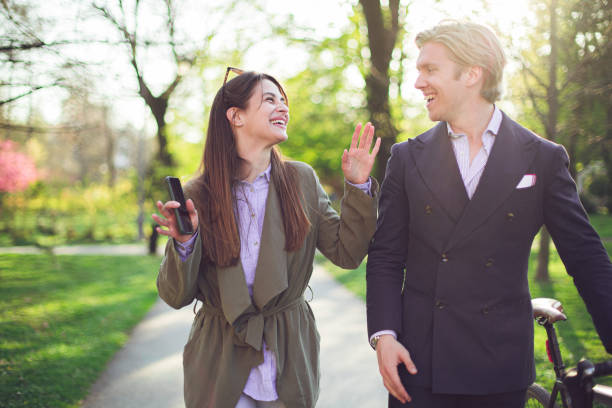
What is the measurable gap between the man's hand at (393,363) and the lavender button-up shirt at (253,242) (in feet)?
1.82

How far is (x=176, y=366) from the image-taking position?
17.1 feet

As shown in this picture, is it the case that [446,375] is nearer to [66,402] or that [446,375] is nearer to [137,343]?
[66,402]

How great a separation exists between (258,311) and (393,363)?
67 cm

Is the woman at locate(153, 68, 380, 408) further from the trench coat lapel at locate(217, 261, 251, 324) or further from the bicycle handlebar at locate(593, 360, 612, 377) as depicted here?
the bicycle handlebar at locate(593, 360, 612, 377)

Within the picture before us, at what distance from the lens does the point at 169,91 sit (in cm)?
1442

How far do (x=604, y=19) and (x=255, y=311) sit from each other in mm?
7037

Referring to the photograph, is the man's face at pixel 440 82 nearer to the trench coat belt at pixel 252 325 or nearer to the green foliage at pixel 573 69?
the trench coat belt at pixel 252 325

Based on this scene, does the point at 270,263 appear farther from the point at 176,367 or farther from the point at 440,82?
the point at 176,367

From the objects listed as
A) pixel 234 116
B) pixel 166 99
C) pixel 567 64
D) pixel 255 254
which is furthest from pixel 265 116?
pixel 166 99

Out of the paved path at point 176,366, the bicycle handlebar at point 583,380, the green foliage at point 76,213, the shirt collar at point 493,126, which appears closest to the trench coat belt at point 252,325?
the shirt collar at point 493,126

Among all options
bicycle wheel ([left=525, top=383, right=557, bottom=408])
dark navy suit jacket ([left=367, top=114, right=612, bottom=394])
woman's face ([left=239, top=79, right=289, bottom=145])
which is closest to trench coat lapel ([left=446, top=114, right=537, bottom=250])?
dark navy suit jacket ([left=367, top=114, right=612, bottom=394])

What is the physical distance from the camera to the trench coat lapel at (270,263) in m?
2.17

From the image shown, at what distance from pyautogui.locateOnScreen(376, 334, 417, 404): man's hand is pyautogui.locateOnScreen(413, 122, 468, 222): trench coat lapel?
21.0 inches

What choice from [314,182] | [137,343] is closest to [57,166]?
[137,343]
